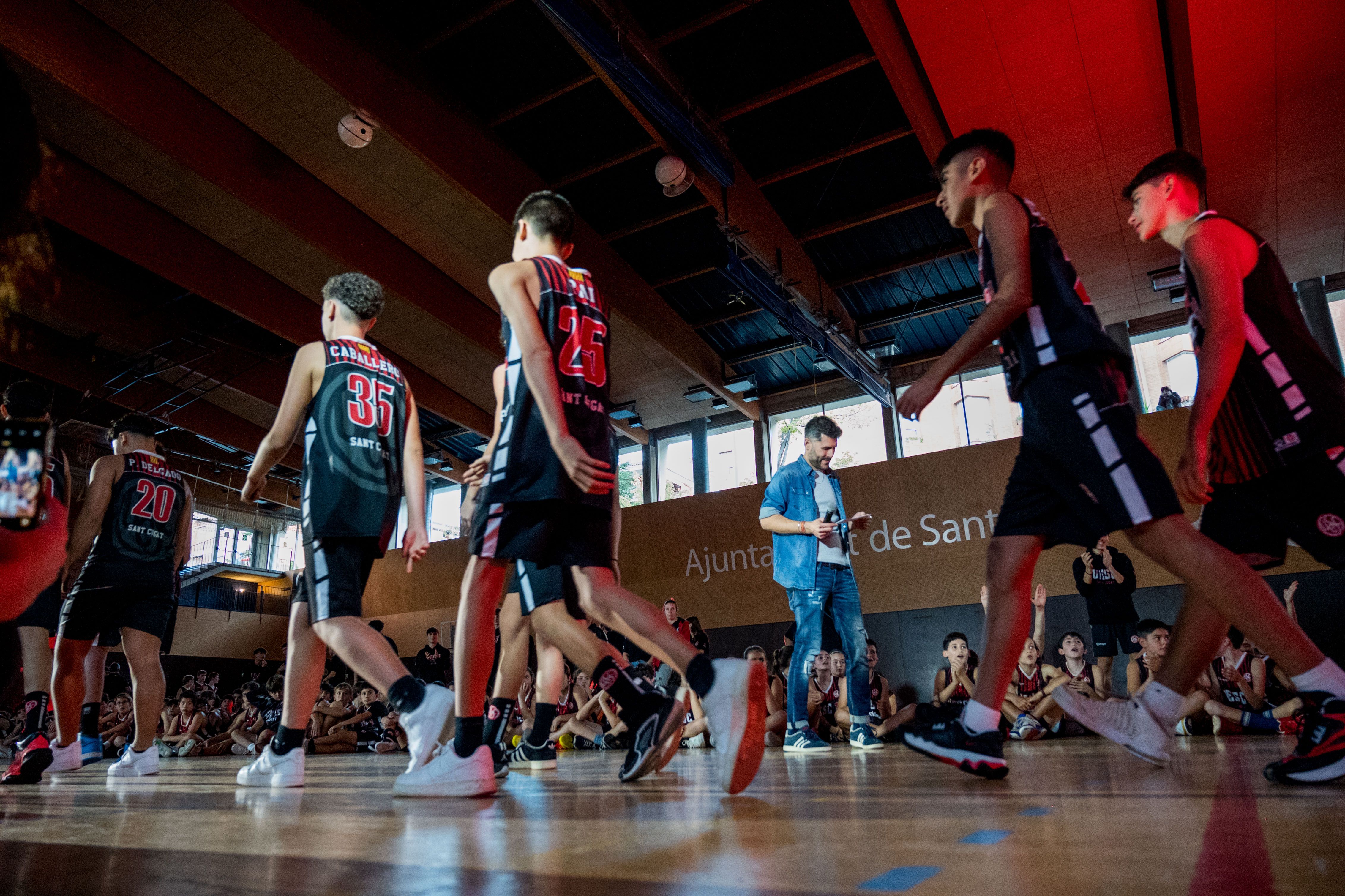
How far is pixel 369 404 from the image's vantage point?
2.74 metres

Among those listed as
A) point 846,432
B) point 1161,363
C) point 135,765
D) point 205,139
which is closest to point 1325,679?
point 135,765

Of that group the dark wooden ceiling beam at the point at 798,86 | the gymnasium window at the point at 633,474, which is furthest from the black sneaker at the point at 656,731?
the gymnasium window at the point at 633,474

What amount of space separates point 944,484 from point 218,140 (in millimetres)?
8200

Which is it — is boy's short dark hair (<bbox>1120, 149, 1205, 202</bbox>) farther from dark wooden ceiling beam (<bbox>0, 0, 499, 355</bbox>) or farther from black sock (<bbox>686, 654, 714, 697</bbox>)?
dark wooden ceiling beam (<bbox>0, 0, 499, 355</bbox>)

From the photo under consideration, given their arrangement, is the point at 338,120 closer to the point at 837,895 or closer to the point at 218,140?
the point at 218,140

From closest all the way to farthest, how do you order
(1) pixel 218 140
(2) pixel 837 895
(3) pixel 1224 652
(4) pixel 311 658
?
(2) pixel 837 895
(4) pixel 311 658
(3) pixel 1224 652
(1) pixel 218 140

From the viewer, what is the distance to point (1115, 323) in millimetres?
12664

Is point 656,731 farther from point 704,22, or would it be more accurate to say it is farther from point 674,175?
point 704,22

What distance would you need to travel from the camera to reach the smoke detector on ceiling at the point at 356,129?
7582mm

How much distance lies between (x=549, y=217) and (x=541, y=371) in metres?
0.61

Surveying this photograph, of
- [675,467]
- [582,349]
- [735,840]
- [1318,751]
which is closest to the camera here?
[735,840]

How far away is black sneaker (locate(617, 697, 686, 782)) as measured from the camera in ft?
6.55

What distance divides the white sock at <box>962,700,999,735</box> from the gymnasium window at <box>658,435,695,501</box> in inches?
553

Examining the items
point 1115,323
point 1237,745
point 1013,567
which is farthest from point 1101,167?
point 1013,567
